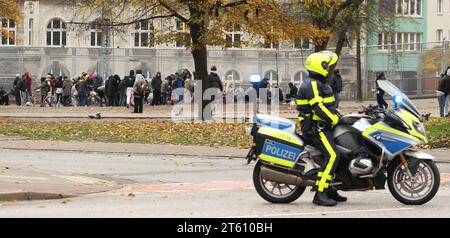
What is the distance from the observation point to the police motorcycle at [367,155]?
1070 cm

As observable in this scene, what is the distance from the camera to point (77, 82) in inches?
1781

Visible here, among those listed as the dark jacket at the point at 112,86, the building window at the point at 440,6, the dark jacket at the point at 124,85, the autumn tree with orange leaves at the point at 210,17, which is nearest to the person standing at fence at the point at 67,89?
the dark jacket at the point at 112,86

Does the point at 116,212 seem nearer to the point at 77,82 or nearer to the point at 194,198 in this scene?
the point at 194,198

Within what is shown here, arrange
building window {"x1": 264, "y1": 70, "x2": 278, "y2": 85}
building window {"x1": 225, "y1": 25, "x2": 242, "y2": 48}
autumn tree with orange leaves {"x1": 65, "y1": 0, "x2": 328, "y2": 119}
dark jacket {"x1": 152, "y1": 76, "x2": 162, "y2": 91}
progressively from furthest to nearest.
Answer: building window {"x1": 264, "y1": 70, "x2": 278, "y2": 85}, dark jacket {"x1": 152, "y1": 76, "x2": 162, "y2": 91}, building window {"x1": 225, "y1": 25, "x2": 242, "y2": 48}, autumn tree with orange leaves {"x1": 65, "y1": 0, "x2": 328, "y2": 119}

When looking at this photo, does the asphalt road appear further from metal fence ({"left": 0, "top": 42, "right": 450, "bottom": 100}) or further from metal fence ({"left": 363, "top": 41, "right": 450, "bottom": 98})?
metal fence ({"left": 0, "top": 42, "right": 450, "bottom": 100})

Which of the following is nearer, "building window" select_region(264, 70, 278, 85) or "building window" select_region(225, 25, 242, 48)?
"building window" select_region(225, 25, 242, 48)

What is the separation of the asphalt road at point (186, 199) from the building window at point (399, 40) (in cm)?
2683

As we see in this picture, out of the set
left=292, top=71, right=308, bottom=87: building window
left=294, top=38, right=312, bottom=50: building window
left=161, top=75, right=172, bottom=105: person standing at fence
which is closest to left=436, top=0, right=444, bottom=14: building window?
left=294, top=38, right=312, bottom=50: building window

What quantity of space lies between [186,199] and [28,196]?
6.77 feet

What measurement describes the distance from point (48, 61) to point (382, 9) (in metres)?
19.0

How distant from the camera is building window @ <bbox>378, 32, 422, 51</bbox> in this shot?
141 ft

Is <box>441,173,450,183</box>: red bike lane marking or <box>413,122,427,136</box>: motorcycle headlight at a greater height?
<box>413,122,427,136</box>: motorcycle headlight

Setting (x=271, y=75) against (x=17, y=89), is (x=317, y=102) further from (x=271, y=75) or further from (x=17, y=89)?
(x=271, y=75)

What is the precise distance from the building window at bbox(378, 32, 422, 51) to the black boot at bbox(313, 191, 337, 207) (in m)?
32.5
